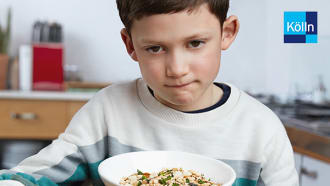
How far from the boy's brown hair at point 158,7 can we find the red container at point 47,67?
208 cm

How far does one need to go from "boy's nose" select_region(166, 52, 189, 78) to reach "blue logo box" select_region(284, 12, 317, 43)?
320 millimetres

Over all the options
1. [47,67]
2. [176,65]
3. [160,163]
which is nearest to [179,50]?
[176,65]

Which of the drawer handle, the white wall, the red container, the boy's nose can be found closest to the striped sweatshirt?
the boy's nose

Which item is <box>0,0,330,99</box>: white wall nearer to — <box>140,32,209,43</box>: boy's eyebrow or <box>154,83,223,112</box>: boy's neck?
<box>154,83,223,112</box>: boy's neck

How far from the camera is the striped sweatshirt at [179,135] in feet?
2.99

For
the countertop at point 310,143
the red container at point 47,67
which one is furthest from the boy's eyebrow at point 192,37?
the red container at point 47,67

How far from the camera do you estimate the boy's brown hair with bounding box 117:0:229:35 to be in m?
0.72

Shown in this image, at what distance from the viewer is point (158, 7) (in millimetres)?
734

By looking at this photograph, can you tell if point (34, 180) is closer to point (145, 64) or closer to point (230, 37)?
point (145, 64)

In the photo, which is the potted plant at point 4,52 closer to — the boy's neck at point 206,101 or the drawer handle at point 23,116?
the drawer handle at point 23,116

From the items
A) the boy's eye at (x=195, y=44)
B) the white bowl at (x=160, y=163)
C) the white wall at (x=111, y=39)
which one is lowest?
the white bowl at (x=160, y=163)

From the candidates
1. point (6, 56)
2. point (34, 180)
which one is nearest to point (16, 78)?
point (6, 56)

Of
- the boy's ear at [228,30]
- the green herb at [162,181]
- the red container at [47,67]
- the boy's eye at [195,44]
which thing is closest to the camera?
the green herb at [162,181]

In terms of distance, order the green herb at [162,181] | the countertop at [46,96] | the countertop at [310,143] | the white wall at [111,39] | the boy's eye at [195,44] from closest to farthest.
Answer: the green herb at [162,181] < the boy's eye at [195,44] < the countertop at [310,143] < the countertop at [46,96] < the white wall at [111,39]
